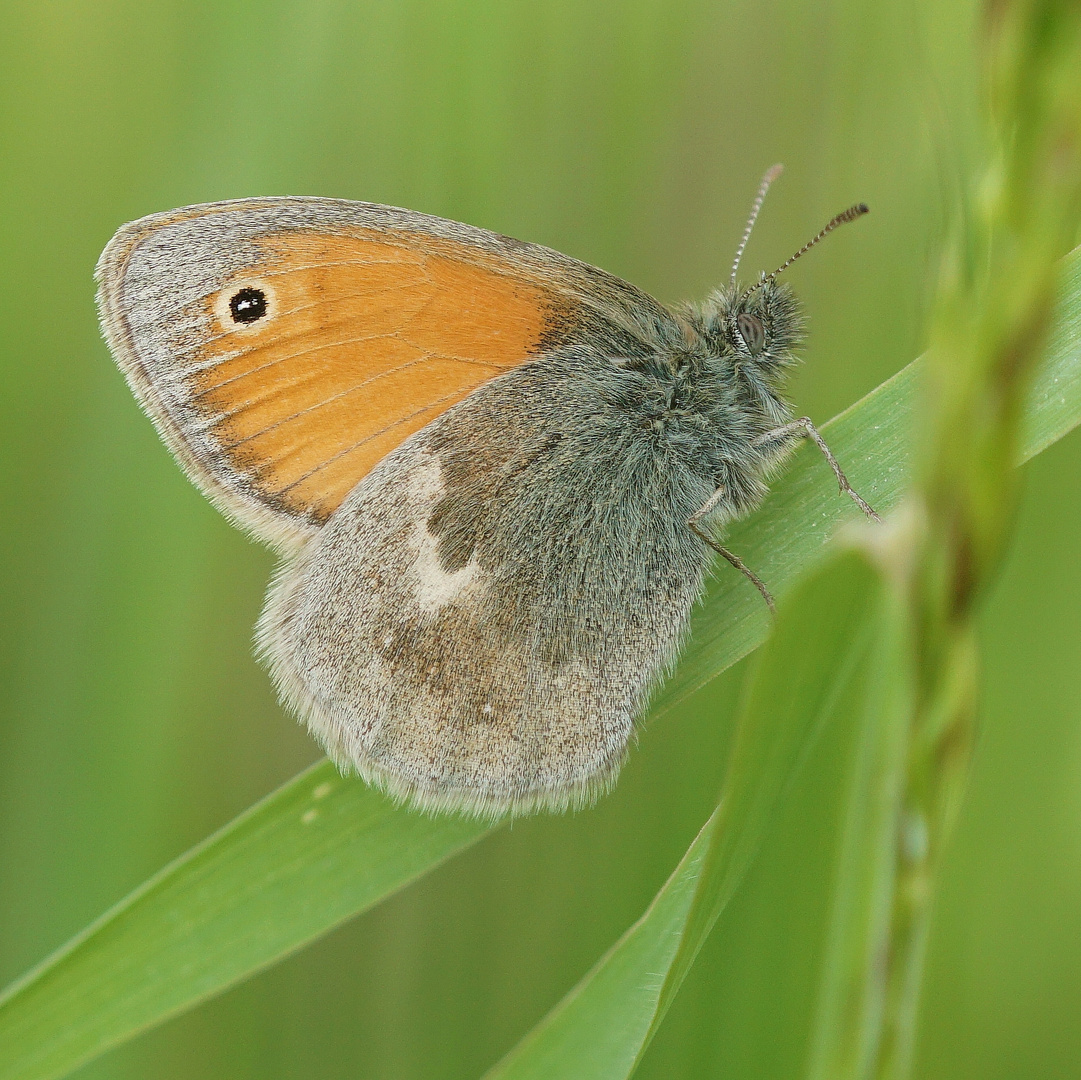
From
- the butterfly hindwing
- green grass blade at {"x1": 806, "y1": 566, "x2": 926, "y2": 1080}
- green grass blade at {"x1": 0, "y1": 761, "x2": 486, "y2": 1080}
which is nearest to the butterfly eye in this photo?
the butterfly hindwing

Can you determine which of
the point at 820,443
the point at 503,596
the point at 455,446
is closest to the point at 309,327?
the point at 455,446

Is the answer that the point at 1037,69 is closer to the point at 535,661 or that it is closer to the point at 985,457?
the point at 985,457

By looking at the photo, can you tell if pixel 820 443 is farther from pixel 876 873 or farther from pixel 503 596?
pixel 876 873

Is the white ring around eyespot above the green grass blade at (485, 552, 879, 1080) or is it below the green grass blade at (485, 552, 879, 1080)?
above

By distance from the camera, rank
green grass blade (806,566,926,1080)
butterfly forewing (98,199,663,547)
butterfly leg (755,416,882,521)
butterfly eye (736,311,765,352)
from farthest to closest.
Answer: butterfly eye (736,311,765,352), butterfly forewing (98,199,663,547), butterfly leg (755,416,882,521), green grass blade (806,566,926,1080)

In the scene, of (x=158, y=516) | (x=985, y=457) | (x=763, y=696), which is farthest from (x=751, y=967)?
(x=158, y=516)

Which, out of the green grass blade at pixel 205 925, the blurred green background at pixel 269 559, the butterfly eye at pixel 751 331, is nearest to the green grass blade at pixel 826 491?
the blurred green background at pixel 269 559

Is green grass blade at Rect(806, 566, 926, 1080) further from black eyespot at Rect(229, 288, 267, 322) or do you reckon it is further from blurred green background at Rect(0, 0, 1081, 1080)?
black eyespot at Rect(229, 288, 267, 322)
